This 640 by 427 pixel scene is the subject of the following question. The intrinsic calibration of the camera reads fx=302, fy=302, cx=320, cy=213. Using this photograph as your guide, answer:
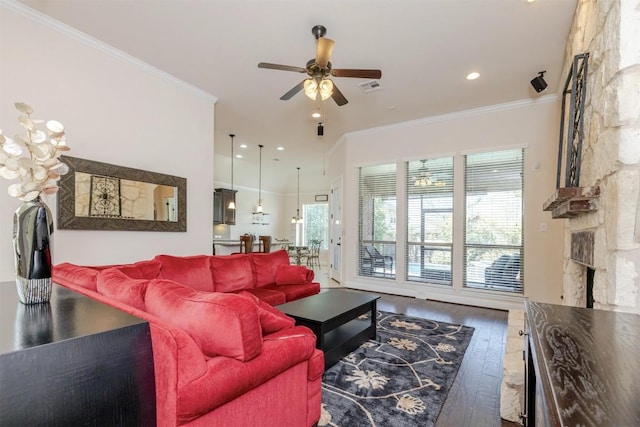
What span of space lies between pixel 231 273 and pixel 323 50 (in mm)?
2722

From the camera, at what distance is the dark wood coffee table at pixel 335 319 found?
8.36 ft

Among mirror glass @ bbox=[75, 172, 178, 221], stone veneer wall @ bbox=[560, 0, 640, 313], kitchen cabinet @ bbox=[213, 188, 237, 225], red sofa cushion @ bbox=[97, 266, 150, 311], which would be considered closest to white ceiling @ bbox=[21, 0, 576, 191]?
stone veneer wall @ bbox=[560, 0, 640, 313]

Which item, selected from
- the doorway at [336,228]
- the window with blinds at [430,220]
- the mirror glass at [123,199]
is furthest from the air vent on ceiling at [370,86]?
the mirror glass at [123,199]

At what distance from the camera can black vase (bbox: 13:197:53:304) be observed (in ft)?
4.17

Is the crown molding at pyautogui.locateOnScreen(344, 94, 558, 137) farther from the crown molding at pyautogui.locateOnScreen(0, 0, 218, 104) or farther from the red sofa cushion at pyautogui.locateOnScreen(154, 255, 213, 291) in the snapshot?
the red sofa cushion at pyautogui.locateOnScreen(154, 255, 213, 291)

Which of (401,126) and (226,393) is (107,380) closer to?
(226,393)

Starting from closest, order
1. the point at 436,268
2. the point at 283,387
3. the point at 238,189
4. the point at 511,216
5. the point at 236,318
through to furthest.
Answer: the point at 236,318 → the point at 283,387 → the point at 511,216 → the point at 436,268 → the point at 238,189

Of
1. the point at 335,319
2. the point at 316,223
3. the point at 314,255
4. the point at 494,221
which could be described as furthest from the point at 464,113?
the point at 316,223

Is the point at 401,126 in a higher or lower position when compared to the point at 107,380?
higher

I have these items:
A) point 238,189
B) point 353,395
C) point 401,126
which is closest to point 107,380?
point 353,395

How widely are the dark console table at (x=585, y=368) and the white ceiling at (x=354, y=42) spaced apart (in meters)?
2.77

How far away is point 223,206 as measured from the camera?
9.81 meters

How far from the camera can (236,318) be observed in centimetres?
133

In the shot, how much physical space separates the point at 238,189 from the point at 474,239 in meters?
8.08
